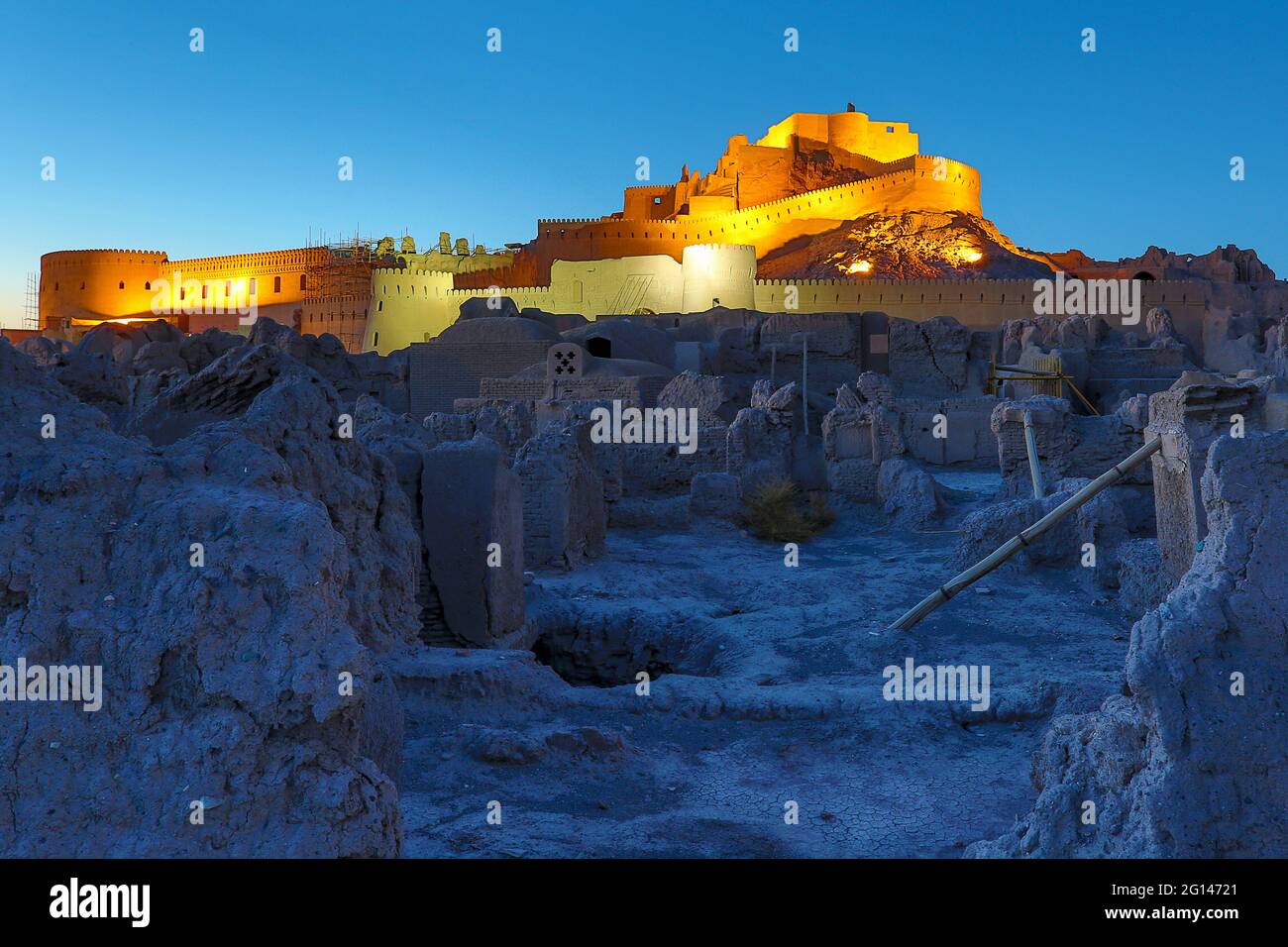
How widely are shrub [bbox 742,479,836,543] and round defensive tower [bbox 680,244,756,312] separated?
87.9 feet

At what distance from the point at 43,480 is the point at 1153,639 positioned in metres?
3.29

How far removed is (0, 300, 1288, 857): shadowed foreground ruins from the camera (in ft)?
9.84

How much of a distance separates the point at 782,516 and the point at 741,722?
7.93m

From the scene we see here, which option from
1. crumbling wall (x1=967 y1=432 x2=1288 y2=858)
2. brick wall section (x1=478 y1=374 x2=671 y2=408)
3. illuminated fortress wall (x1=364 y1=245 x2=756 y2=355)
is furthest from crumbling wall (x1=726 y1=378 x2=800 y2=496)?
illuminated fortress wall (x1=364 y1=245 x2=756 y2=355)

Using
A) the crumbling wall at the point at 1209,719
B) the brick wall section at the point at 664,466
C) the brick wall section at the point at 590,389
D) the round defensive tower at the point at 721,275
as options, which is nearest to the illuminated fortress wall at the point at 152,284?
the round defensive tower at the point at 721,275

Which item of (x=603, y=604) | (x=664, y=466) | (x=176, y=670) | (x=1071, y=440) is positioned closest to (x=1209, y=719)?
(x=176, y=670)

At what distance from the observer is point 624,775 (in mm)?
5344

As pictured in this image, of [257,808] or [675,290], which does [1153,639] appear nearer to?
[257,808]

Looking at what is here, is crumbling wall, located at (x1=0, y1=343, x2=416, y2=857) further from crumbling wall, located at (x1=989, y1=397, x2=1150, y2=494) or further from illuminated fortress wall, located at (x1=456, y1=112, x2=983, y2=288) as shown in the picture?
illuminated fortress wall, located at (x1=456, y1=112, x2=983, y2=288)

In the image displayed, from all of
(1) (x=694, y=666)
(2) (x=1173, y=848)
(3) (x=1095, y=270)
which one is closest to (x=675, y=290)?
(3) (x=1095, y=270)

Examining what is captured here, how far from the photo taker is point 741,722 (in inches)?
250

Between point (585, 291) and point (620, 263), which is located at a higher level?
point (620, 263)

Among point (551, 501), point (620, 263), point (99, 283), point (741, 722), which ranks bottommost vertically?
point (741, 722)

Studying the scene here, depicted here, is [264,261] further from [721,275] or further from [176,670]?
[176,670]
